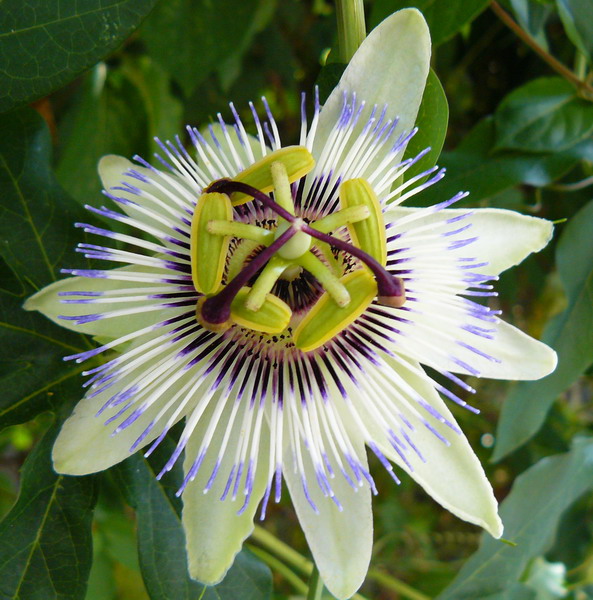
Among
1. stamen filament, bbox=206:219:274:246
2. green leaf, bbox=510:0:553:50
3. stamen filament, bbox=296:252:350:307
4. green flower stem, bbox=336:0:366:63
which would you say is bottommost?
stamen filament, bbox=296:252:350:307

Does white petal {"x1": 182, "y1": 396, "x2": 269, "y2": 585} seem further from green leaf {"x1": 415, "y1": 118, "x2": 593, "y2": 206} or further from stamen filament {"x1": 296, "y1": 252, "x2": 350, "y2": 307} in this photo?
green leaf {"x1": 415, "y1": 118, "x2": 593, "y2": 206}

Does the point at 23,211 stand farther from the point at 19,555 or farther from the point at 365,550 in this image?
the point at 365,550

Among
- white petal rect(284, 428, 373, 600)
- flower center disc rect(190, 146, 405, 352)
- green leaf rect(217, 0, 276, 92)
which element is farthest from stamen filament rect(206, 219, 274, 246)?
green leaf rect(217, 0, 276, 92)

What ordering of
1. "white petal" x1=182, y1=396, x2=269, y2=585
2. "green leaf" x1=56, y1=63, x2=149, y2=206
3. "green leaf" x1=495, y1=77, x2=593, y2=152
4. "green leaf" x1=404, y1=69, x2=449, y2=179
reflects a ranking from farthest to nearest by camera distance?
"green leaf" x1=56, y1=63, x2=149, y2=206
"green leaf" x1=495, y1=77, x2=593, y2=152
"green leaf" x1=404, y1=69, x2=449, y2=179
"white petal" x1=182, y1=396, x2=269, y2=585

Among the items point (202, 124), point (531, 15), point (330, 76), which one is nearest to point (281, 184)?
point (330, 76)

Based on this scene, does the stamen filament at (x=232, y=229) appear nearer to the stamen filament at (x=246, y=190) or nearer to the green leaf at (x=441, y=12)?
the stamen filament at (x=246, y=190)

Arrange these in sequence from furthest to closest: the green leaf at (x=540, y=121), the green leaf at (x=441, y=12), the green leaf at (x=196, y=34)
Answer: the green leaf at (x=196, y=34) < the green leaf at (x=540, y=121) < the green leaf at (x=441, y=12)

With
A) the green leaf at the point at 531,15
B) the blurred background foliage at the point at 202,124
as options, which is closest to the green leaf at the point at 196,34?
the blurred background foliage at the point at 202,124

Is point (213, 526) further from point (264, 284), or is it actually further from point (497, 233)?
point (497, 233)
